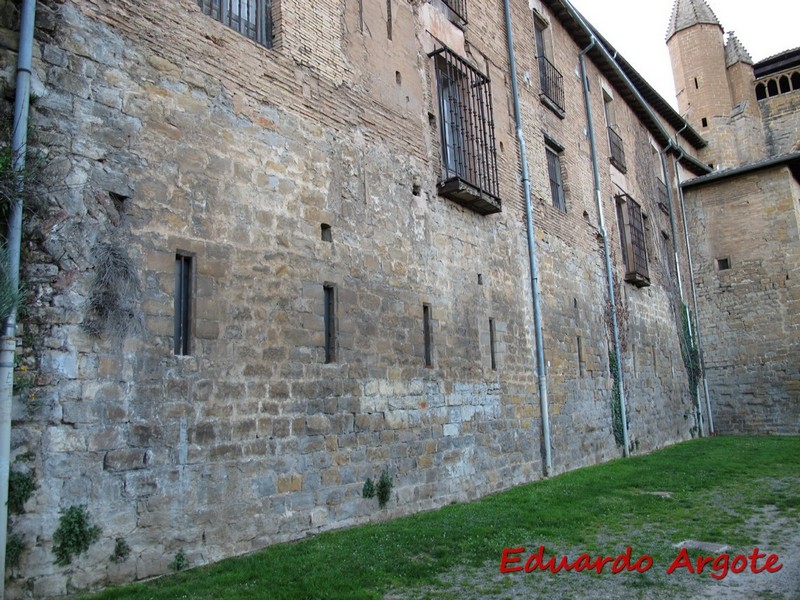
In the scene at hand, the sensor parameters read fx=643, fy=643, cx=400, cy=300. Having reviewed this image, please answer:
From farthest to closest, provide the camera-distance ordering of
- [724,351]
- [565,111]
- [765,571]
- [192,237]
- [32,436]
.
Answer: [724,351], [565,111], [192,237], [765,571], [32,436]

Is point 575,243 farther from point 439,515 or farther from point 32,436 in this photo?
point 32,436

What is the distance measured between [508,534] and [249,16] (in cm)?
611

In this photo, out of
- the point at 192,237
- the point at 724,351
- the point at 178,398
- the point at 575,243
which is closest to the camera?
the point at 178,398

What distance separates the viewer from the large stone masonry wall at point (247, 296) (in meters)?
4.88

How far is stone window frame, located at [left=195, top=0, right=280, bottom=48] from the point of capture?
6641mm

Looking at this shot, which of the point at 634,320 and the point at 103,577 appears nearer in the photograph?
the point at 103,577

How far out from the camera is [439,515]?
736 cm

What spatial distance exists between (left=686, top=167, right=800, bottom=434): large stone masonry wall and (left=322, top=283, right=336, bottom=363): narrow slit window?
16.2 meters

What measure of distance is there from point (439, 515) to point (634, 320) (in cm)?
1011

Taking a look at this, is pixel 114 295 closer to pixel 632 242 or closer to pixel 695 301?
pixel 632 242

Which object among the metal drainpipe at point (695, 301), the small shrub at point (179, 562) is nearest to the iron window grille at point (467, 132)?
the small shrub at point (179, 562)

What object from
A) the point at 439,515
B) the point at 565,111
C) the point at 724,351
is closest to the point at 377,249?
the point at 439,515

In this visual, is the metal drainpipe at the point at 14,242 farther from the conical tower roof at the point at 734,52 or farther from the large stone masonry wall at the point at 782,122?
the conical tower roof at the point at 734,52

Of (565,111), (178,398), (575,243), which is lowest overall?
(178,398)
